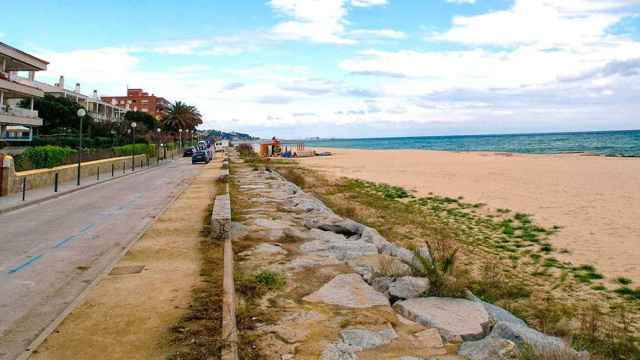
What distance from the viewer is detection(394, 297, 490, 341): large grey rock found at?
223 inches

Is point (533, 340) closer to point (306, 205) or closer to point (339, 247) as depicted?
point (339, 247)

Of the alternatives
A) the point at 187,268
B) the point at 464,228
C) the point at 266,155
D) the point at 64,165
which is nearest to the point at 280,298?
the point at 187,268

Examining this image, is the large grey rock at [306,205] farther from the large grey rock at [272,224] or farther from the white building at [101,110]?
the white building at [101,110]

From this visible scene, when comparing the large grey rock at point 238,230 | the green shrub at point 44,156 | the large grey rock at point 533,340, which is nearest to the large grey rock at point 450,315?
the large grey rock at point 533,340

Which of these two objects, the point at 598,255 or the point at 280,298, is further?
the point at 598,255

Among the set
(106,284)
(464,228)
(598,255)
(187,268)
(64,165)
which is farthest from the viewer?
(64,165)

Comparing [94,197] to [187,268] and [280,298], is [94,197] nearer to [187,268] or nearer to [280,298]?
[187,268]

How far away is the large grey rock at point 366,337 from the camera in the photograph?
534 centimetres

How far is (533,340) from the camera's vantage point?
199 inches

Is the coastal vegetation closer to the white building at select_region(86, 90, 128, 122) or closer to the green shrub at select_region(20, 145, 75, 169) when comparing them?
the green shrub at select_region(20, 145, 75, 169)

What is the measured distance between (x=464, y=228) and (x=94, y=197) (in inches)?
593

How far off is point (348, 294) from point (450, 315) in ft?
4.94

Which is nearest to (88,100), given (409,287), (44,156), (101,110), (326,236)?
(101,110)

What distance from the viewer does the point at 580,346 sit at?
565cm
